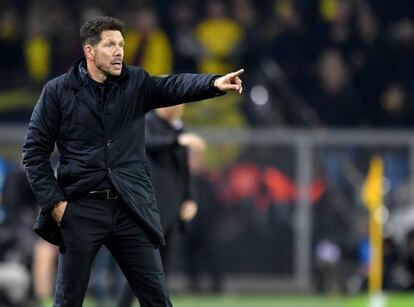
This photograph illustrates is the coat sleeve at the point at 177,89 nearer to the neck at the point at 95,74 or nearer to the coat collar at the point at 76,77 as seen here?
the coat collar at the point at 76,77

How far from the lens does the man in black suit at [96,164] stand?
7.99m

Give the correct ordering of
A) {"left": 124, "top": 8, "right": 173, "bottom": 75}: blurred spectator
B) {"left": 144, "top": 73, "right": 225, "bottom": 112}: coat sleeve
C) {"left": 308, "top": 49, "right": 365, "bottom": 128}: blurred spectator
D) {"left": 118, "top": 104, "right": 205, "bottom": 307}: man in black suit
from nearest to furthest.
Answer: {"left": 144, "top": 73, "right": 225, "bottom": 112}: coat sleeve → {"left": 118, "top": 104, "right": 205, "bottom": 307}: man in black suit → {"left": 308, "top": 49, "right": 365, "bottom": 128}: blurred spectator → {"left": 124, "top": 8, "right": 173, "bottom": 75}: blurred spectator

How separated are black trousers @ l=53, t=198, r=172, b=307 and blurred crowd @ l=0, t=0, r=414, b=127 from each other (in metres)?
9.93

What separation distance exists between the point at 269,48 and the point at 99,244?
1125 cm

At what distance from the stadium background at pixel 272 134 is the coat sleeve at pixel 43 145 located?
22.0 feet

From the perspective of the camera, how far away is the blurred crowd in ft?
60.6

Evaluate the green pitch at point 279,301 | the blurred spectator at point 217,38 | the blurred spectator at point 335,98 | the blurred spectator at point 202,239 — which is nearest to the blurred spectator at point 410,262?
the green pitch at point 279,301

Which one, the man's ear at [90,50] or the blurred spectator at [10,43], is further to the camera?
the blurred spectator at [10,43]

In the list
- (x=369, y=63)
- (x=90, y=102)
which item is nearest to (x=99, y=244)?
(x=90, y=102)

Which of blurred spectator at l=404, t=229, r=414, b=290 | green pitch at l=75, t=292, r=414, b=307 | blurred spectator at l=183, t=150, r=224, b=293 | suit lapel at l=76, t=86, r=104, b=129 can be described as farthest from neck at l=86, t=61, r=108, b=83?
blurred spectator at l=404, t=229, r=414, b=290

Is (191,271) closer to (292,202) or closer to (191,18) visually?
(292,202)

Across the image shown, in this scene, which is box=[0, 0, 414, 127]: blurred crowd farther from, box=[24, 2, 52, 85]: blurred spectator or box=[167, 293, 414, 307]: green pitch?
box=[167, 293, 414, 307]: green pitch

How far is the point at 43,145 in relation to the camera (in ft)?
26.3

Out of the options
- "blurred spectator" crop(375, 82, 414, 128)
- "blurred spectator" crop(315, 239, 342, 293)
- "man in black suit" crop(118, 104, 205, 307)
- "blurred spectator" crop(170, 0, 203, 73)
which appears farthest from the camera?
"blurred spectator" crop(170, 0, 203, 73)
